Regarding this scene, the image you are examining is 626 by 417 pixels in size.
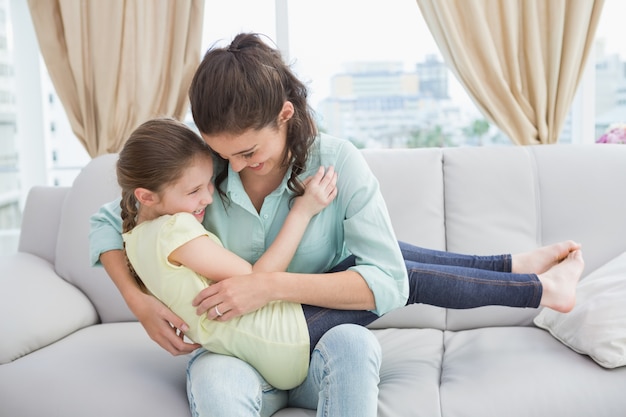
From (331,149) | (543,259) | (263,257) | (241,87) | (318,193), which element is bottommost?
(543,259)

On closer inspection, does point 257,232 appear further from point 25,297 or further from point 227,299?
point 25,297

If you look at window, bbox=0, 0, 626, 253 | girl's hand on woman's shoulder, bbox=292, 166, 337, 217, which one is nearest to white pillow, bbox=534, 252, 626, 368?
girl's hand on woman's shoulder, bbox=292, 166, 337, 217

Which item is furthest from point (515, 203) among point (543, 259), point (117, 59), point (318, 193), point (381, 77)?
point (117, 59)

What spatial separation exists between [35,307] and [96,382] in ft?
1.60

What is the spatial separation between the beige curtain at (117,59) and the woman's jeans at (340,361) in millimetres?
1530

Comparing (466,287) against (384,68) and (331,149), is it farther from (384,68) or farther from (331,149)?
(384,68)

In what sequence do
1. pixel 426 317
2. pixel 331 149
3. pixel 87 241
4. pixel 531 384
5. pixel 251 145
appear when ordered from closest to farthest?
pixel 251 145, pixel 531 384, pixel 331 149, pixel 426 317, pixel 87 241

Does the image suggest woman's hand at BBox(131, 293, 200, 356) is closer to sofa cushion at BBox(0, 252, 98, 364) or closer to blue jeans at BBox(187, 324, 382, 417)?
blue jeans at BBox(187, 324, 382, 417)

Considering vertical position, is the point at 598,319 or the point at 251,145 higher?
the point at 251,145

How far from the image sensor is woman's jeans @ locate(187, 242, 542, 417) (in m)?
1.50

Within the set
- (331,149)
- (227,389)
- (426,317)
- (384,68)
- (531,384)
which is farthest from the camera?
(384,68)

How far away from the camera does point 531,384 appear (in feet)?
5.69

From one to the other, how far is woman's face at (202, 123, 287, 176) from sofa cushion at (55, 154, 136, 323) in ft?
3.07

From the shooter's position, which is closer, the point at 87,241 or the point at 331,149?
the point at 331,149
